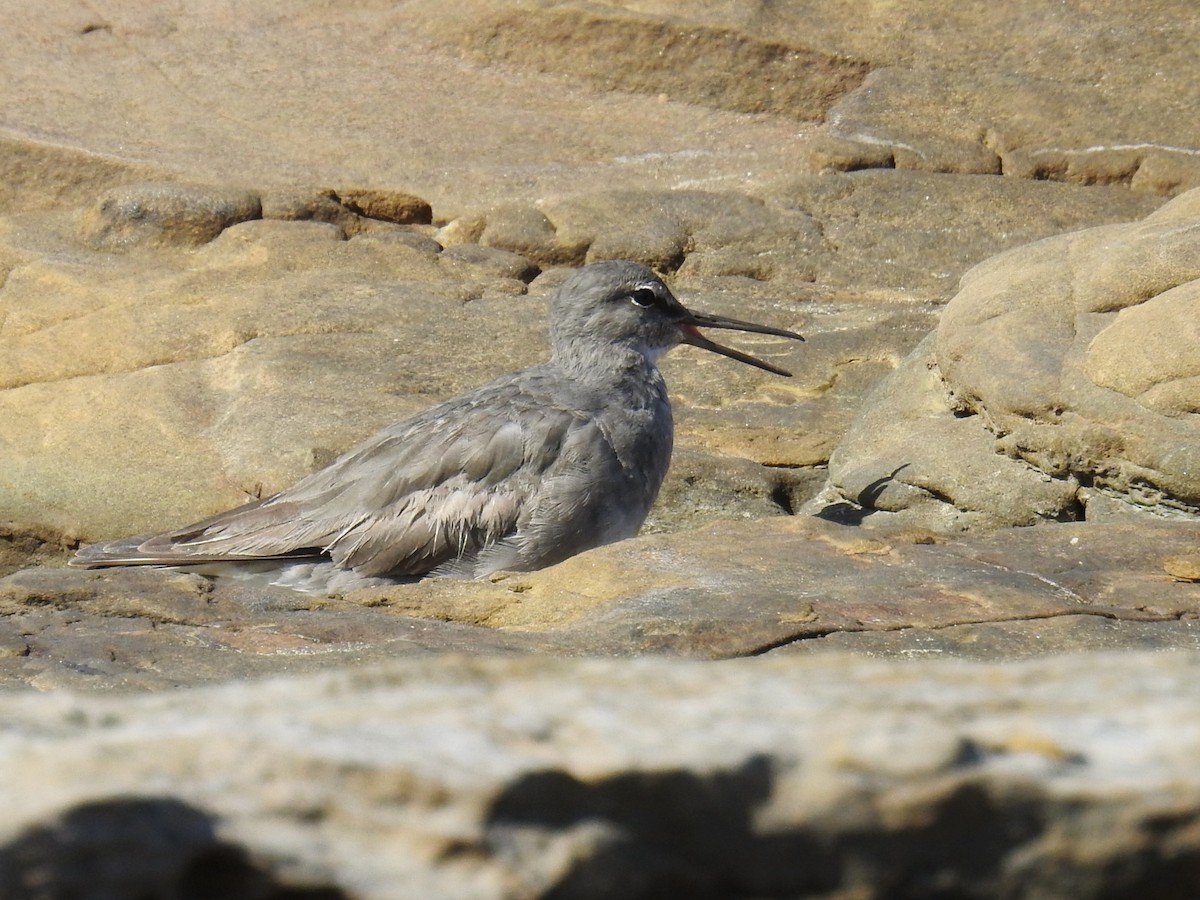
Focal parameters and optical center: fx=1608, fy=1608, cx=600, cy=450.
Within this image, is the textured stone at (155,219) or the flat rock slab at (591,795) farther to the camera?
the textured stone at (155,219)

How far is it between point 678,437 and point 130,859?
7074 millimetres

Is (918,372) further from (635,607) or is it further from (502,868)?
(502,868)

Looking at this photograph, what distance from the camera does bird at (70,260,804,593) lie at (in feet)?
23.0

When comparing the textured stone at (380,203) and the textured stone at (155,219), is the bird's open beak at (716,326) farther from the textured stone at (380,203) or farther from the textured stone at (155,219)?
the textured stone at (155,219)

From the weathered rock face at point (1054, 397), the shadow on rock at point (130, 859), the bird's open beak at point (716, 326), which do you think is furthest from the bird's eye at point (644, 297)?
the shadow on rock at point (130, 859)

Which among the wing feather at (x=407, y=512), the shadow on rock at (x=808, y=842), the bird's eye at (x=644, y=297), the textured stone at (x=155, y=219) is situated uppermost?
the shadow on rock at (x=808, y=842)

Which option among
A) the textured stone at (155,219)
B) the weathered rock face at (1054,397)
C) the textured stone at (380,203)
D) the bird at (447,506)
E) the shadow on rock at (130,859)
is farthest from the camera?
the textured stone at (380,203)

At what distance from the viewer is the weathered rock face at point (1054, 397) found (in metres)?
6.84

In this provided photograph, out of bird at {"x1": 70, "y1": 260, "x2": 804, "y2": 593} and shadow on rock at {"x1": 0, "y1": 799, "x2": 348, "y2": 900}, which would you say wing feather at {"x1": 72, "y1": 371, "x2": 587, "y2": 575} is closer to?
bird at {"x1": 70, "y1": 260, "x2": 804, "y2": 593}

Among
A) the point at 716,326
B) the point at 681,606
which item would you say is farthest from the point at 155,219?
the point at 681,606

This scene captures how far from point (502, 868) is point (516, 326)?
7.99 meters

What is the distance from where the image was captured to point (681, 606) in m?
5.09

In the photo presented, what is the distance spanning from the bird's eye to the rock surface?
0.82 meters

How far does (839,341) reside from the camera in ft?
31.3
